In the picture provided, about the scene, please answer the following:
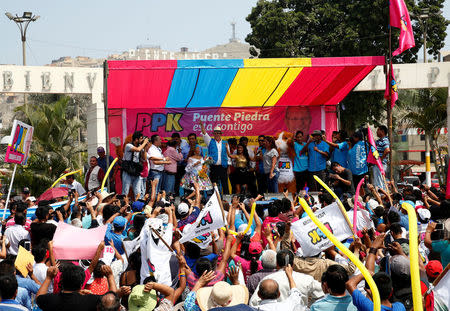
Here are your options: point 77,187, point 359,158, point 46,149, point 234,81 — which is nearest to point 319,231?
point 359,158

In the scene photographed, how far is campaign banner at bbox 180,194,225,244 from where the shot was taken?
624 centimetres

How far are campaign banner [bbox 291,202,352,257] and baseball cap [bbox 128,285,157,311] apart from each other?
169 centimetres

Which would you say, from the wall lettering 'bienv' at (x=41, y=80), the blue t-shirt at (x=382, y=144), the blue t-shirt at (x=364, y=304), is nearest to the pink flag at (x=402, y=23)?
the blue t-shirt at (x=382, y=144)

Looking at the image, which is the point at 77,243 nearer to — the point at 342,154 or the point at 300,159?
the point at 342,154

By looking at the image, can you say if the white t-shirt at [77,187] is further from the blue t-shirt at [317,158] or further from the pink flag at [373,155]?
the pink flag at [373,155]

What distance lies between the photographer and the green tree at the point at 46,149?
24.5 meters

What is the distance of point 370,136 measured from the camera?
12.3 metres

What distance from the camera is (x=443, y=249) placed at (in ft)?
20.4

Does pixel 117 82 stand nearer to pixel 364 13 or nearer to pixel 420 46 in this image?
pixel 364 13

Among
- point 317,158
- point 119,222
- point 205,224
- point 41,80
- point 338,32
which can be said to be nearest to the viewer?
point 205,224

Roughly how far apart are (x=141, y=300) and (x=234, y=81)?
32.1 feet

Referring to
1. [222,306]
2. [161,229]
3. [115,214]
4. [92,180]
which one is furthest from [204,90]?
[222,306]

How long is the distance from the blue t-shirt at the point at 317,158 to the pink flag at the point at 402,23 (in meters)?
2.62

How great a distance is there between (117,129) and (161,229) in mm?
9579
